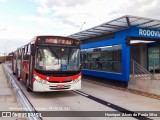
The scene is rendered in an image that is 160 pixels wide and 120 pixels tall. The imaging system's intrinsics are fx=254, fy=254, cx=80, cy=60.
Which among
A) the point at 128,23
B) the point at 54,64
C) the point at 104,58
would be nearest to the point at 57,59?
the point at 54,64

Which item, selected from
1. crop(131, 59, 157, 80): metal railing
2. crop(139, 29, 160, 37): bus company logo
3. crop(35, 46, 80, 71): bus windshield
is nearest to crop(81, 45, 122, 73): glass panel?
crop(131, 59, 157, 80): metal railing

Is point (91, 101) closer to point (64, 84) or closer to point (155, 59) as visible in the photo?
point (64, 84)

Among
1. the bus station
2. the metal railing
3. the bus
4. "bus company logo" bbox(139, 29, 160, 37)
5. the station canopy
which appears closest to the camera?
the bus station

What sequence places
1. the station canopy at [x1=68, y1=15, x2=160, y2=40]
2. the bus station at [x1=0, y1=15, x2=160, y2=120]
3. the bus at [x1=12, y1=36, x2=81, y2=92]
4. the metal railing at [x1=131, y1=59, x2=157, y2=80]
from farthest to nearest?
the metal railing at [x1=131, y1=59, x2=157, y2=80] → the station canopy at [x1=68, y1=15, x2=160, y2=40] → the bus at [x1=12, y1=36, x2=81, y2=92] → the bus station at [x1=0, y1=15, x2=160, y2=120]

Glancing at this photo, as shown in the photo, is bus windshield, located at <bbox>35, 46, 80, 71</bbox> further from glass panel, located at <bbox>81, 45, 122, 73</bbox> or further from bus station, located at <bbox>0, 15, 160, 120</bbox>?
glass panel, located at <bbox>81, 45, 122, 73</bbox>

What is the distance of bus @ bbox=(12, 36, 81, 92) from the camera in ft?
40.5

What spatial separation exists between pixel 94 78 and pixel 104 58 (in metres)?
3.06

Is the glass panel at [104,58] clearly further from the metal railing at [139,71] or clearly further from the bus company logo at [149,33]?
the bus company logo at [149,33]

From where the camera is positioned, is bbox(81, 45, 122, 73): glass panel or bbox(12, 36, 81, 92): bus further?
bbox(81, 45, 122, 73): glass panel

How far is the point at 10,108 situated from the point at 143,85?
8.34m

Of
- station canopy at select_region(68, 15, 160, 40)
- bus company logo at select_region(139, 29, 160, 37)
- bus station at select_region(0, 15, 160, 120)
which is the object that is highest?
station canopy at select_region(68, 15, 160, 40)

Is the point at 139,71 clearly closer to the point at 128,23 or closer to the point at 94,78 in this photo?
the point at 128,23

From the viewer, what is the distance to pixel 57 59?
12.6 meters

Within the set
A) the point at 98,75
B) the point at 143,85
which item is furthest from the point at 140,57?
the point at 143,85
